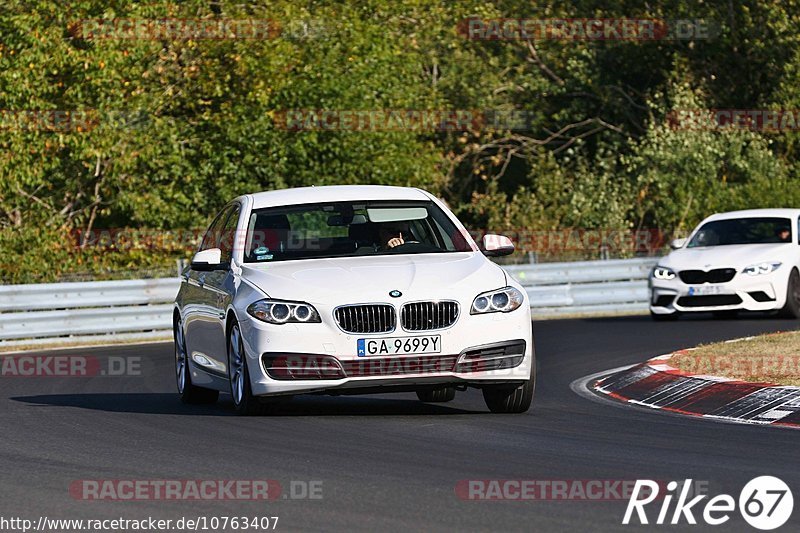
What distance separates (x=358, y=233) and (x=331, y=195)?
0.57 m

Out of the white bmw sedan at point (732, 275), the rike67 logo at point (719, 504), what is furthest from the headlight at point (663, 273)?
the rike67 logo at point (719, 504)

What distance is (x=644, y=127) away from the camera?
45531 millimetres

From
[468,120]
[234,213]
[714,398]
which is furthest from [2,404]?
[468,120]

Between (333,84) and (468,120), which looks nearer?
(333,84)

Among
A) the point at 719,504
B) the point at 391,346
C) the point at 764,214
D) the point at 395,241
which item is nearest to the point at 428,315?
the point at 391,346

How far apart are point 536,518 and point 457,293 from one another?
4.14 metres

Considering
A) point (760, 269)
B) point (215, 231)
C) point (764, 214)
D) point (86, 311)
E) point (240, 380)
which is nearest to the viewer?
point (240, 380)

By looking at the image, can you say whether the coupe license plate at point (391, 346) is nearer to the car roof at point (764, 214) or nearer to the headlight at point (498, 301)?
the headlight at point (498, 301)

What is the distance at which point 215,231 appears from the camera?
46.2 ft

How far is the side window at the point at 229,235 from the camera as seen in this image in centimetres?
1278

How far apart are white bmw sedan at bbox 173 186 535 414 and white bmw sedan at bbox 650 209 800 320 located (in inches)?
462

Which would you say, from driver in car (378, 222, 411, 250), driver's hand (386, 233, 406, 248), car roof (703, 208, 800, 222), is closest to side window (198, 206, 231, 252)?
driver in car (378, 222, 411, 250)

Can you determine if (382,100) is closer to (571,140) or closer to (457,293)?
(571,140)

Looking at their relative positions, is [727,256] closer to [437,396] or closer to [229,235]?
[437,396]
